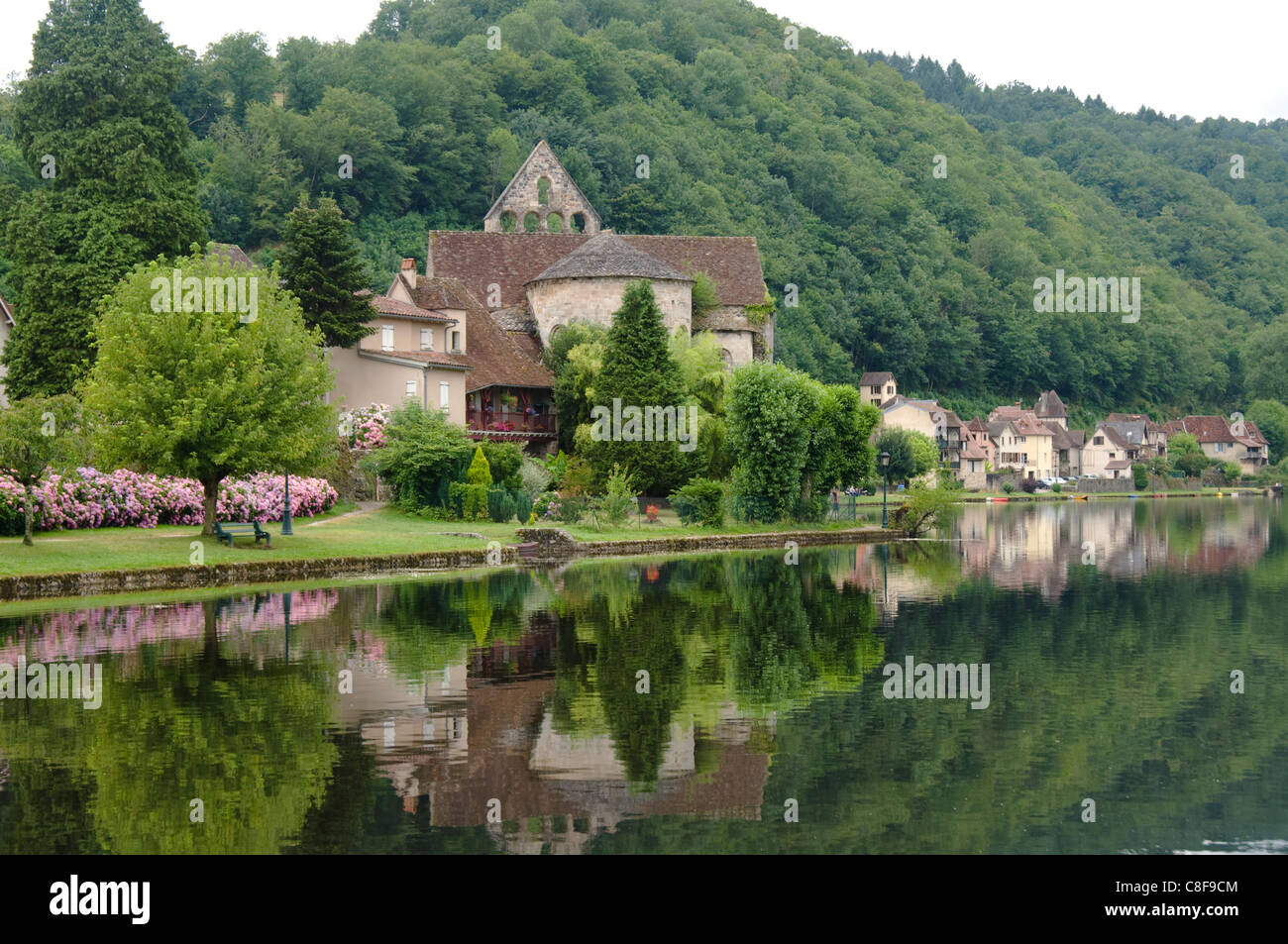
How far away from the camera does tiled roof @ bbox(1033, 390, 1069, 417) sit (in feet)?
530

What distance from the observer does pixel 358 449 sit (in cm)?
5472

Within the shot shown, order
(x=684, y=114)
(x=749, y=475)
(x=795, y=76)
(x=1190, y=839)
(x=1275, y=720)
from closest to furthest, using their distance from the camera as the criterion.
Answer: (x=1190, y=839) < (x=1275, y=720) < (x=749, y=475) < (x=684, y=114) < (x=795, y=76)

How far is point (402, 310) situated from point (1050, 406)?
116 metres

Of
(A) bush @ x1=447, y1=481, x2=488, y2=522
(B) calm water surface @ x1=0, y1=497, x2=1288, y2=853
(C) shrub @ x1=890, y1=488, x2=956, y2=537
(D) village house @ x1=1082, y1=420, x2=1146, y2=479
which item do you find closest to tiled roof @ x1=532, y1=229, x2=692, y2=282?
(C) shrub @ x1=890, y1=488, x2=956, y2=537

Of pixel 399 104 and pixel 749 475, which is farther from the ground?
pixel 399 104

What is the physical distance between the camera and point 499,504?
49344 millimetres

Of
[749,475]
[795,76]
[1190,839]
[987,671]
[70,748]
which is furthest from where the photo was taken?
[795,76]

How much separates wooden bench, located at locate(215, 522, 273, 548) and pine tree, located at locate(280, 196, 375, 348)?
52.8ft
